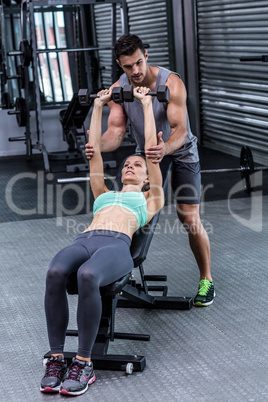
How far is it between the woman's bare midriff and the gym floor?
47 centimetres

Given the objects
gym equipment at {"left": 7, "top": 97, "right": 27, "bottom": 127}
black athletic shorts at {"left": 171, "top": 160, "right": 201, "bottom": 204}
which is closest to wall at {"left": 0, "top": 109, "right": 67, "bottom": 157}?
gym equipment at {"left": 7, "top": 97, "right": 27, "bottom": 127}

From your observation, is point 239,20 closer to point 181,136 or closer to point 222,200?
point 222,200

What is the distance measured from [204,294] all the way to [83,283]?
0.91 m

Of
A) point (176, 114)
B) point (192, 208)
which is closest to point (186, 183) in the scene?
point (192, 208)

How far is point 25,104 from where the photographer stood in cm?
644

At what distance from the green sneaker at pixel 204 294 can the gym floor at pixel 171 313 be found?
36 millimetres

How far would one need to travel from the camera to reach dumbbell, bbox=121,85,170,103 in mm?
2426

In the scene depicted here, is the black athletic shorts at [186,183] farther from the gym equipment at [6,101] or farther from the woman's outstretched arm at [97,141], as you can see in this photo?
the gym equipment at [6,101]

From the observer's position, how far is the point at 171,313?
2781 mm

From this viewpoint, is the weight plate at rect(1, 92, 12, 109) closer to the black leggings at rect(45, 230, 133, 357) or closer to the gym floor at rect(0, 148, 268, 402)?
the gym floor at rect(0, 148, 268, 402)

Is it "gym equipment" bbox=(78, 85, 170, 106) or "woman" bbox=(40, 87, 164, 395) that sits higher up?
"gym equipment" bbox=(78, 85, 170, 106)

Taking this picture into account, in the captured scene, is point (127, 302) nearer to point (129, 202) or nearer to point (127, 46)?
point (129, 202)

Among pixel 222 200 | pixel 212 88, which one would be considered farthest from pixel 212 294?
pixel 212 88

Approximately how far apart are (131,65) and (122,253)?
2.65 ft
